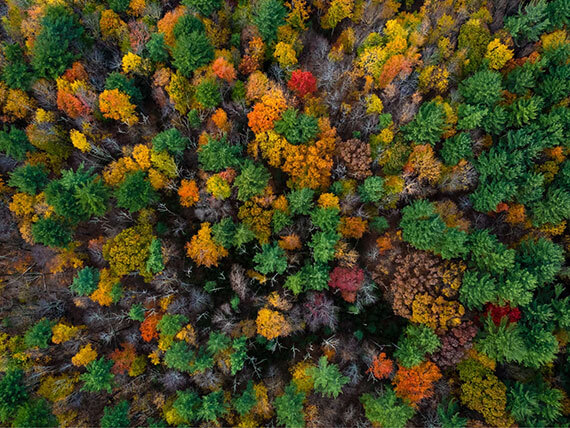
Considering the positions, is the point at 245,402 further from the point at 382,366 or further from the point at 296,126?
the point at 296,126

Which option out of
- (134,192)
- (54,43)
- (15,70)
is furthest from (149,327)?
(54,43)

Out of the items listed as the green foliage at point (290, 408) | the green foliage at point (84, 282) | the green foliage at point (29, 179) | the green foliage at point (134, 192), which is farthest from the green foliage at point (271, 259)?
the green foliage at point (29, 179)

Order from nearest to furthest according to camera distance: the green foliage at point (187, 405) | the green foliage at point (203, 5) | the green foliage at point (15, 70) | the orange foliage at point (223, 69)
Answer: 1. the green foliage at point (187, 405)
2. the orange foliage at point (223, 69)
3. the green foliage at point (15, 70)
4. the green foliage at point (203, 5)

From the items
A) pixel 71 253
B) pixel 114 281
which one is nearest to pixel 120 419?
pixel 114 281

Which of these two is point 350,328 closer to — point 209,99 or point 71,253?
point 209,99

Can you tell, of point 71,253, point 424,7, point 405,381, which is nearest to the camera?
point 405,381

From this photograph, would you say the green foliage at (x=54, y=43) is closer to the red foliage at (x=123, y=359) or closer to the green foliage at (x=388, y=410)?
the red foliage at (x=123, y=359)
